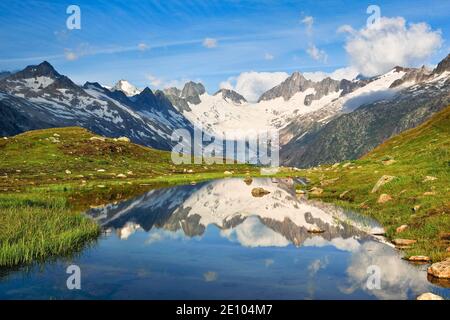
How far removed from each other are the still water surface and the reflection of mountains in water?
0.17m

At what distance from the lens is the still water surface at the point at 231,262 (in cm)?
2494

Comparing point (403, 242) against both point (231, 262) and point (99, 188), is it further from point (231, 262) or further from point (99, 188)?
point (99, 188)

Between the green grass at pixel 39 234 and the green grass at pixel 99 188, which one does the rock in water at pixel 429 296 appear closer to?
Result: the green grass at pixel 99 188

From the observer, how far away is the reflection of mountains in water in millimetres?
42250

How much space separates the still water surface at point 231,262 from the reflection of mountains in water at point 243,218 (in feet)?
0.54

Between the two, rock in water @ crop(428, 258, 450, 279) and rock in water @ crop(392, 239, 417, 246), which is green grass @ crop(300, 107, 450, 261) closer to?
rock in water @ crop(392, 239, 417, 246)

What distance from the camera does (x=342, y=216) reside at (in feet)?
165

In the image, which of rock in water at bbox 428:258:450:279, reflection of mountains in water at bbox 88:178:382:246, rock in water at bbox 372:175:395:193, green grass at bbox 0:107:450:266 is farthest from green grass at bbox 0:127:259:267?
rock in water at bbox 372:175:395:193

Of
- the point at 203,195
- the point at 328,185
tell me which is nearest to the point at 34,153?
the point at 203,195

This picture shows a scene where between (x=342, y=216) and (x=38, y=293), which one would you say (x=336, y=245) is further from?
(x=38, y=293)

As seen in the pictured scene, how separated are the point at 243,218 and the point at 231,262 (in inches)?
861

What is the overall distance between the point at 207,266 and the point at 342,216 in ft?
76.2

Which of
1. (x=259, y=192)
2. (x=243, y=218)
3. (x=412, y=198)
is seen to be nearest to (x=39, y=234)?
(x=243, y=218)

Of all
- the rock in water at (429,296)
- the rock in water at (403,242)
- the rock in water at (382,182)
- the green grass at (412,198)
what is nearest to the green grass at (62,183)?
the rock in water at (429,296)
